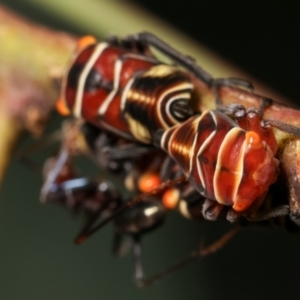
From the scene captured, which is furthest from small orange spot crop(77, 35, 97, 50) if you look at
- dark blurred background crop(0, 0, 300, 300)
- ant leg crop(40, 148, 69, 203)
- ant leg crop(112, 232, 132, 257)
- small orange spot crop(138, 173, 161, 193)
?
dark blurred background crop(0, 0, 300, 300)

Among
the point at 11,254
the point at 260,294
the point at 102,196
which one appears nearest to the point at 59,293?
the point at 11,254

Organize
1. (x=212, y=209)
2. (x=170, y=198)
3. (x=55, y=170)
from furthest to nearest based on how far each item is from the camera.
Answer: (x=55, y=170)
(x=170, y=198)
(x=212, y=209)

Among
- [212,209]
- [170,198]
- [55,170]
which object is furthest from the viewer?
[55,170]

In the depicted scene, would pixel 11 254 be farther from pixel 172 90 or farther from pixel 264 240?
pixel 172 90

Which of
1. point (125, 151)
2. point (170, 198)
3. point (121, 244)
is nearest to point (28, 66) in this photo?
point (125, 151)

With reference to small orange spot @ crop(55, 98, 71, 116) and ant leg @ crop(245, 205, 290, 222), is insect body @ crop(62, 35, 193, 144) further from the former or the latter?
ant leg @ crop(245, 205, 290, 222)

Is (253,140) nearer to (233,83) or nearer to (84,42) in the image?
(233,83)
